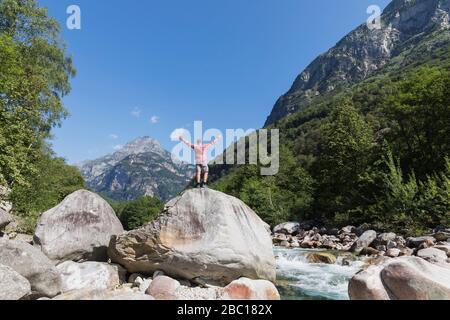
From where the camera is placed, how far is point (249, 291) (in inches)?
338

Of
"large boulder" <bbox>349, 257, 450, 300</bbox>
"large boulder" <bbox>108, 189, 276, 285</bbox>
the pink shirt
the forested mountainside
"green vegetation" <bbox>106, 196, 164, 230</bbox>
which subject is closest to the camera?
"large boulder" <bbox>349, 257, 450, 300</bbox>

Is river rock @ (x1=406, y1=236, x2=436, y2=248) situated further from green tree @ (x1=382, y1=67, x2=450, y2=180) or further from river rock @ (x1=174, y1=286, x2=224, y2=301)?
green tree @ (x1=382, y1=67, x2=450, y2=180)

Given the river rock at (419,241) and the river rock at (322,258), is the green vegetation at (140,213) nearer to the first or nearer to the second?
the river rock at (322,258)

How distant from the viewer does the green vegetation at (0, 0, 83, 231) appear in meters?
13.8

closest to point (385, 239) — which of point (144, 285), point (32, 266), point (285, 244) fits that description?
point (285, 244)

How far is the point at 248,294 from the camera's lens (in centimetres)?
853

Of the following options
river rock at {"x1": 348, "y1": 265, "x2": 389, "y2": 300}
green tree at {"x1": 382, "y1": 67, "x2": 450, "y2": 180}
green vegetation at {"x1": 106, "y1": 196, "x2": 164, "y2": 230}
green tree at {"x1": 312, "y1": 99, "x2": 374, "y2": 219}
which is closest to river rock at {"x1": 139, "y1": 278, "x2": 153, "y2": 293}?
river rock at {"x1": 348, "y1": 265, "x2": 389, "y2": 300}

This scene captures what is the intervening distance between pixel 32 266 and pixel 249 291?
5248mm

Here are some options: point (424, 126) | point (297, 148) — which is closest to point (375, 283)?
point (424, 126)

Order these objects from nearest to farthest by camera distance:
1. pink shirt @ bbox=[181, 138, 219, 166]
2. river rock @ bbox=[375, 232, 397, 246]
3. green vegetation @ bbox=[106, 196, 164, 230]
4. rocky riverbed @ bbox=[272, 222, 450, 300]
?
1. rocky riverbed @ bbox=[272, 222, 450, 300]
2. pink shirt @ bbox=[181, 138, 219, 166]
3. river rock @ bbox=[375, 232, 397, 246]
4. green vegetation @ bbox=[106, 196, 164, 230]

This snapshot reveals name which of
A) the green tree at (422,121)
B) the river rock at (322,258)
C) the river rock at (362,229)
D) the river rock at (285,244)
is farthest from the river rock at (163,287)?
the green tree at (422,121)

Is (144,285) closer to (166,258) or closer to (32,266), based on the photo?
(166,258)

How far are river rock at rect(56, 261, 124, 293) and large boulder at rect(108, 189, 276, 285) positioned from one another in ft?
2.20
